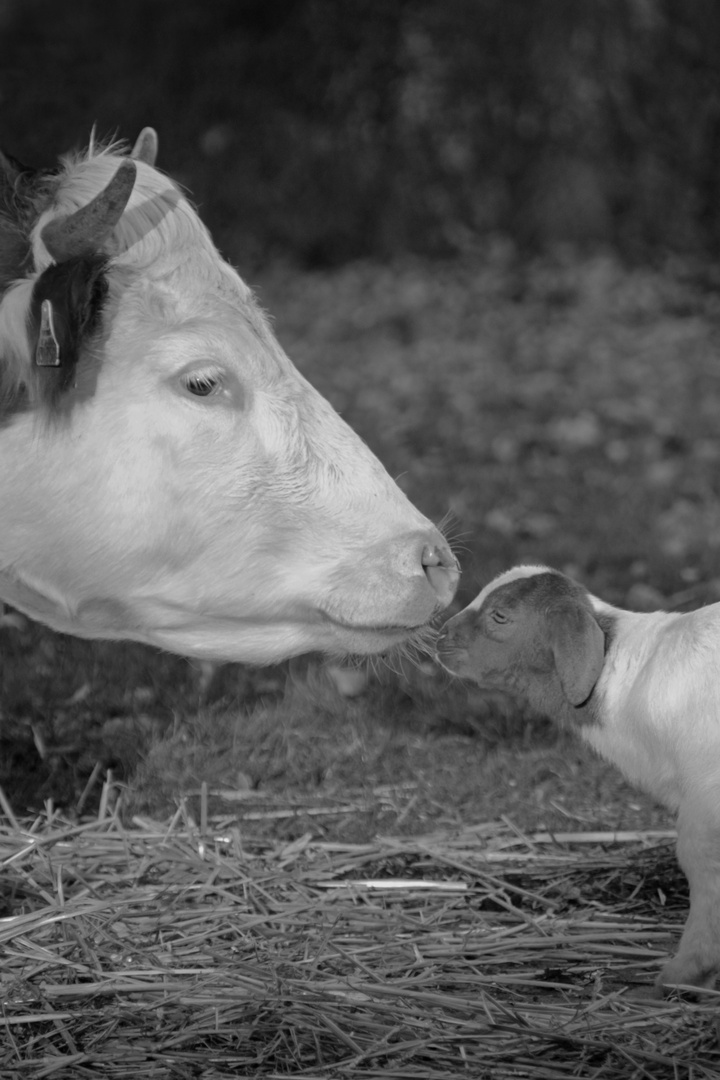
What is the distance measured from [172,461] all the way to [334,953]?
4.37 feet

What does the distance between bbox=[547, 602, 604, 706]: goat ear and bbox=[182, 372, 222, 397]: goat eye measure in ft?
4.24

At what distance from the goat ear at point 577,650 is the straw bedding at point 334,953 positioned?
58cm

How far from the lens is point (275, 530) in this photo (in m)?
3.28

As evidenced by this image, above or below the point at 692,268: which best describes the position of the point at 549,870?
below

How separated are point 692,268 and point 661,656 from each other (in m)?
11.2

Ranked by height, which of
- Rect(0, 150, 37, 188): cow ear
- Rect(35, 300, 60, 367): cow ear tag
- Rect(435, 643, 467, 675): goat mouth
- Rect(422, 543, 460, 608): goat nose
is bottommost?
Rect(435, 643, 467, 675): goat mouth

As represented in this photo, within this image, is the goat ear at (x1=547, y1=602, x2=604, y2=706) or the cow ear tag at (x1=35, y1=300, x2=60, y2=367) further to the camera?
the goat ear at (x1=547, y1=602, x2=604, y2=706)

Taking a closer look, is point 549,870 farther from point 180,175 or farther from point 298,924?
point 180,175

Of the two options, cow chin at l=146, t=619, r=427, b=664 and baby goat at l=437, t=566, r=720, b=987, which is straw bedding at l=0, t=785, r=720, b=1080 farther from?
cow chin at l=146, t=619, r=427, b=664

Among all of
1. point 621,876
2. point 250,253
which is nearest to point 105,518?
point 621,876

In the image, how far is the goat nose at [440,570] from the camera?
10.9ft

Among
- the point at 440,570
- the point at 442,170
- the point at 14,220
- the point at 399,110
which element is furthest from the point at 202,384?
the point at 399,110

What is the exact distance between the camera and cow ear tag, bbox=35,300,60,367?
9.84ft

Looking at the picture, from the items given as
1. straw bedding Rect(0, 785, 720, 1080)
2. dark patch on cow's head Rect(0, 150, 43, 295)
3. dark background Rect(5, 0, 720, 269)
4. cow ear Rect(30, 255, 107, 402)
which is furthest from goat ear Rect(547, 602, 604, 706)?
dark background Rect(5, 0, 720, 269)
